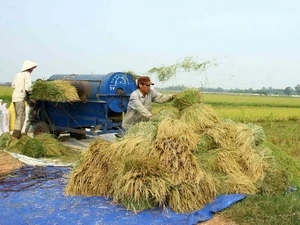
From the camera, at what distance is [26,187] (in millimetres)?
5840

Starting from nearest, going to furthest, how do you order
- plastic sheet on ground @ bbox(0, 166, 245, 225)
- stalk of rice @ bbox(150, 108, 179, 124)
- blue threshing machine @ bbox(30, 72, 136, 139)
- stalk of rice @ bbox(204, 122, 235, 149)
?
plastic sheet on ground @ bbox(0, 166, 245, 225) < stalk of rice @ bbox(204, 122, 235, 149) < stalk of rice @ bbox(150, 108, 179, 124) < blue threshing machine @ bbox(30, 72, 136, 139)

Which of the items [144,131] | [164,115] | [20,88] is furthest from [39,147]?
[144,131]

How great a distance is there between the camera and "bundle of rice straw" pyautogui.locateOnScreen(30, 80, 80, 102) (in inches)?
367

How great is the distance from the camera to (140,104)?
7.20 metres

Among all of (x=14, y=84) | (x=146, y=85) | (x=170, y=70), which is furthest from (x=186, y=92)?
(x=14, y=84)

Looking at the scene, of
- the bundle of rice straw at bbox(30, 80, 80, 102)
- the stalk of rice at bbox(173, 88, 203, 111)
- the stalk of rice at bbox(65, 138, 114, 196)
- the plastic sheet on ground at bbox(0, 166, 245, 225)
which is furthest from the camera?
the bundle of rice straw at bbox(30, 80, 80, 102)

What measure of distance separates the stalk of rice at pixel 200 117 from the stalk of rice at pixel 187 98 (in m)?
0.27

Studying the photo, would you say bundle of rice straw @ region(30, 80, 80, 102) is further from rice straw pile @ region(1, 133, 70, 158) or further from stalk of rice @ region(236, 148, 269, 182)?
stalk of rice @ region(236, 148, 269, 182)

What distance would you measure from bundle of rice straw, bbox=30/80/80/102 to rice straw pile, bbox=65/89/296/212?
3596 millimetres

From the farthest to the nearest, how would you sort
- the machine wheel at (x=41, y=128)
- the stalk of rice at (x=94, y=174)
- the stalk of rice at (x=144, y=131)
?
the machine wheel at (x=41, y=128)
the stalk of rice at (x=144, y=131)
the stalk of rice at (x=94, y=174)

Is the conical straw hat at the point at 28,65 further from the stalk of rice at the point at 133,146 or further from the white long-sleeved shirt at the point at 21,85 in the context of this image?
the stalk of rice at the point at 133,146

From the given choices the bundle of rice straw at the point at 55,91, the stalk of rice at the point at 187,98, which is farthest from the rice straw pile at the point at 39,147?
the stalk of rice at the point at 187,98

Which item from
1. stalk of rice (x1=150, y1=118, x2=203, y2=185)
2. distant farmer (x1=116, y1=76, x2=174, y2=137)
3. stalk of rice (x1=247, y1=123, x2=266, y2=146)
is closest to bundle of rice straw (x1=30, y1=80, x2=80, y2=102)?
distant farmer (x1=116, y1=76, x2=174, y2=137)

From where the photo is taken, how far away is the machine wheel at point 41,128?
10.6 metres
